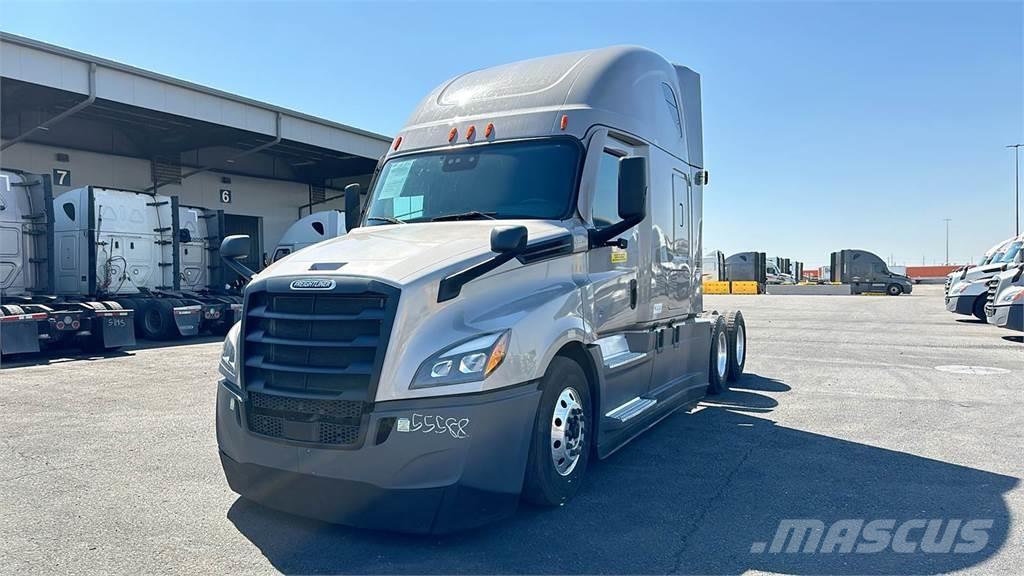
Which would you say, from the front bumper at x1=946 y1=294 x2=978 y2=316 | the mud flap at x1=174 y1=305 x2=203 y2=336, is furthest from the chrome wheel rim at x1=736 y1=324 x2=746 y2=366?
the front bumper at x1=946 y1=294 x2=978 y2=316

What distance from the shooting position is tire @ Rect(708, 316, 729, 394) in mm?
9062

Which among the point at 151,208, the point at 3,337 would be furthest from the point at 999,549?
the point at 151,208

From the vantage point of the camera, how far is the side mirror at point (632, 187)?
5.13 meters

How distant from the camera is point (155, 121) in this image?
22.1 metres

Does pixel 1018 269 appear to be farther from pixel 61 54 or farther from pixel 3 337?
pixel 61 54

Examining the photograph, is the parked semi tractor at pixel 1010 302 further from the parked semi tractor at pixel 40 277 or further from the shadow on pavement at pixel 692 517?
the parked semi tractor at pixel 40 277

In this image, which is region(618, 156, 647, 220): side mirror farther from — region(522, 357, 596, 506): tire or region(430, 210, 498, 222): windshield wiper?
region(522, 357, 596, 506): tire

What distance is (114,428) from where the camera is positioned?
7.25 meters

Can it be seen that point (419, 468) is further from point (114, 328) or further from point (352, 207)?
point (114, 328)

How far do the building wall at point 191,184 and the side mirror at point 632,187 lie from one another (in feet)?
69.0

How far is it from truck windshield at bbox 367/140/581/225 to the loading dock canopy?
15.5 metres

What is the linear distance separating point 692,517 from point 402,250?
2619 millimetres

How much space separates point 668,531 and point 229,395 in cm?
295

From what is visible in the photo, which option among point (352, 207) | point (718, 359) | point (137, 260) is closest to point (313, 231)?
point (137, 260)
